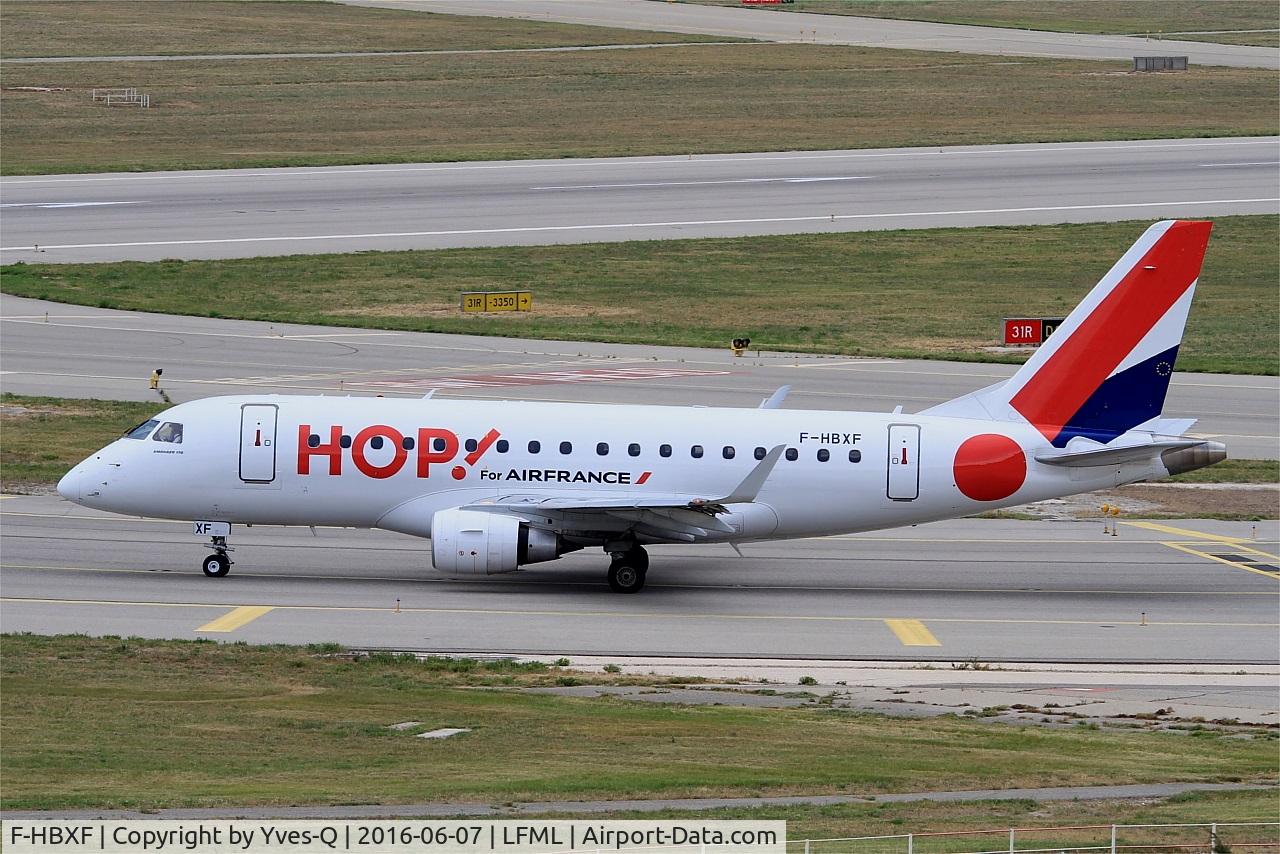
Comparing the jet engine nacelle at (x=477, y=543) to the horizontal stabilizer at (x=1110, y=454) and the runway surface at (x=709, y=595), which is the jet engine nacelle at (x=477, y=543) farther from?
the horizontal stabilizer at (x=1110, y=454)

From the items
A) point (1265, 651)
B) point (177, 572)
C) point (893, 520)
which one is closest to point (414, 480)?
point (177, 572)

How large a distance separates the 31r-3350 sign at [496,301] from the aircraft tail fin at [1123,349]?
35.7 meters

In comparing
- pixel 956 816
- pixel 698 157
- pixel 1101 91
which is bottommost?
pixel 956 816

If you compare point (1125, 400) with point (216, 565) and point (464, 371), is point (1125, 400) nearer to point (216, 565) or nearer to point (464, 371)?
point (216, 565)

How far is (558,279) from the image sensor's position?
260 ft

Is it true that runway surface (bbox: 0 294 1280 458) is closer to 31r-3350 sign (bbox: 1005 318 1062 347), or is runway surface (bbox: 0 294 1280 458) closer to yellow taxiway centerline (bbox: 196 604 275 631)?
31r-3350 sign (bbox: 1005 318 1062 347)

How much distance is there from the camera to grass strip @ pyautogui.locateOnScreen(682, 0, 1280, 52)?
15850 cm

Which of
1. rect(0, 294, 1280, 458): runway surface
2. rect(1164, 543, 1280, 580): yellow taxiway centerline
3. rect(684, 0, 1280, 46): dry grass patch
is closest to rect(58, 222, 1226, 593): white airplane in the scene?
rect(1164, 543, 1280, 580): yellow taxiway centerline

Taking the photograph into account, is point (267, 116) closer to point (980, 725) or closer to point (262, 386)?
point (262, 386)

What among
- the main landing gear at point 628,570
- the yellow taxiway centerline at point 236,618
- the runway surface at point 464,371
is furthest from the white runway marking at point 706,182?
the yellow taxiway centerline at point 236,618

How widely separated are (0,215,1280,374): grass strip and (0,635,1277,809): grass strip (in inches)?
1524

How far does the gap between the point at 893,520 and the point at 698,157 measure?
68.7 metres

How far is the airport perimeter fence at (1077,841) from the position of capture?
21.2 metres

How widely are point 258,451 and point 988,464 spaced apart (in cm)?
1641
